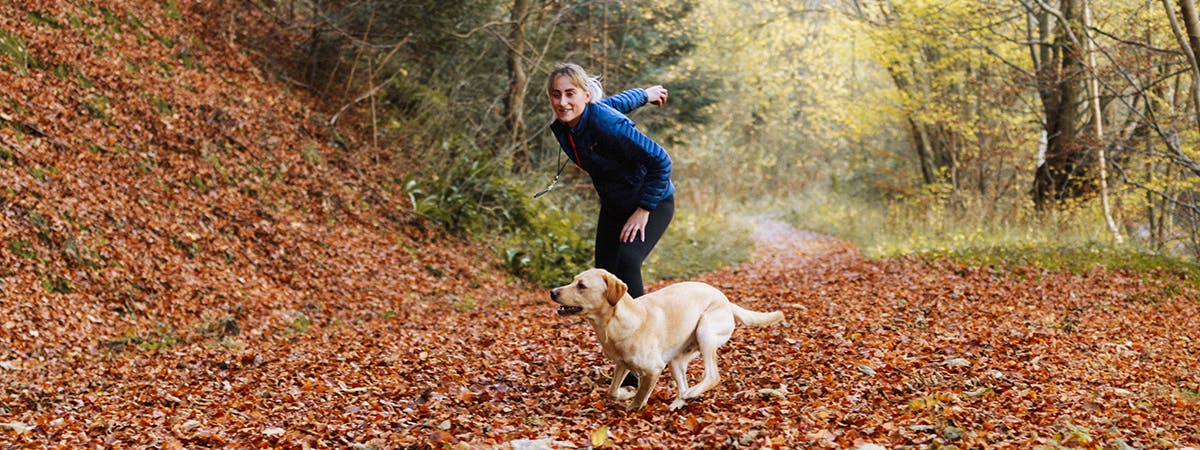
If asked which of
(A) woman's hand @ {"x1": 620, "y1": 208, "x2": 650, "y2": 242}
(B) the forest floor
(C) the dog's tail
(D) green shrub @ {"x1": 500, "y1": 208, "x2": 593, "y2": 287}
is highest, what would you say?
(A) woman's hand @ {"x1": 620, "y1": 208, "x2": 650, "y2": 242}

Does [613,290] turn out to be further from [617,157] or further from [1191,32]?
[1191,32]

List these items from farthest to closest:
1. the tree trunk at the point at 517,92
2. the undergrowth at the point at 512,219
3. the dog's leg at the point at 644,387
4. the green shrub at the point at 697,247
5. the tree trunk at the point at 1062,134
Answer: the tree trunk at the point at 517,92 → the green shrub at the point at 697,247 → the tree trunk at the point at 1062,134 → the undergrowth at the point at 512,219 → the dog's leg at the point at 644,387

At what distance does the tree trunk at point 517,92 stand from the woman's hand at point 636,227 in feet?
35.7

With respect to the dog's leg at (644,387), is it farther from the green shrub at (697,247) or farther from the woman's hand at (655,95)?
the green shrub at (697,247)

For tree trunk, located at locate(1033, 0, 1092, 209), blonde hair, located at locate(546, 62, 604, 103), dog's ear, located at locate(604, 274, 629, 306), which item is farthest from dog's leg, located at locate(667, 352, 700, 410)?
tree trunk, located at locate(1033, 0, 1092, 209)

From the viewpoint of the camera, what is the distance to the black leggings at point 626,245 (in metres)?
5.07

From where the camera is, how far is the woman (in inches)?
188

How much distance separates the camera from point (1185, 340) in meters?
7.14

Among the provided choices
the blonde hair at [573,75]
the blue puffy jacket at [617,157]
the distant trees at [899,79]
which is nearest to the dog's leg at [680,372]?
the blue puffy jacket at [617,157]

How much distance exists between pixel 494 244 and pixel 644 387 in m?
9.26

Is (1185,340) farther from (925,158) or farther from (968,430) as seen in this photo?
(925,158)

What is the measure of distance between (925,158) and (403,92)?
505 inches

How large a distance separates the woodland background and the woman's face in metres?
1.66

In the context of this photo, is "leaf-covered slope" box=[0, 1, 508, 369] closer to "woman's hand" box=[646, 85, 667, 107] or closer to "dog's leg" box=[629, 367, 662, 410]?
"woman's hand" box=[646, 85, 667, 107]
